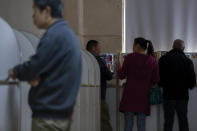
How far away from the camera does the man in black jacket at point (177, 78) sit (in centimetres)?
591

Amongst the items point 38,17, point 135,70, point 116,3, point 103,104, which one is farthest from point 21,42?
point 116,3

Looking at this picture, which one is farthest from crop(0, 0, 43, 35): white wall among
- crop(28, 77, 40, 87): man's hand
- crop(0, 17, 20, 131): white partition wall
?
crop(28, 77, 40, 87): man's hand

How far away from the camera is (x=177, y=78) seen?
5.92m

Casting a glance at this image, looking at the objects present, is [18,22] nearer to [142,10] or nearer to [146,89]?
[146,89]

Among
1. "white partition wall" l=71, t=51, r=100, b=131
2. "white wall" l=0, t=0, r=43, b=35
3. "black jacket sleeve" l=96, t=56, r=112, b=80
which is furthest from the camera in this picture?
"black jacket sleeve" l=96, t=56, r=112, b=80

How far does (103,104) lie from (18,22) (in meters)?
2.50

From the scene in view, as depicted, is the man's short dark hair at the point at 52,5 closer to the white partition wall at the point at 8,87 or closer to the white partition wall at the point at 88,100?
the white partition wall at the point at 8,87

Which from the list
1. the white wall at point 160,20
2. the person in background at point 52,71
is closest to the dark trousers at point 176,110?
the white wall at point 160,20

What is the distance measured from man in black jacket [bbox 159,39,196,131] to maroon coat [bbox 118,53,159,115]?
347mm

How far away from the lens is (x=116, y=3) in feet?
25.5

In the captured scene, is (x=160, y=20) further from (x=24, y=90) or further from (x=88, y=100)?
(x=24, y=90)

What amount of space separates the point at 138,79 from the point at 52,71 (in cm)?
328

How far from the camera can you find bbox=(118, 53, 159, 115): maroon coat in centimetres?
556

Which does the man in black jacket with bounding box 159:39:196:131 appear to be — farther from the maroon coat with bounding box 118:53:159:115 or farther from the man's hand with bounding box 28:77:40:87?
the man's hand with bounding box 28:77:40:87
